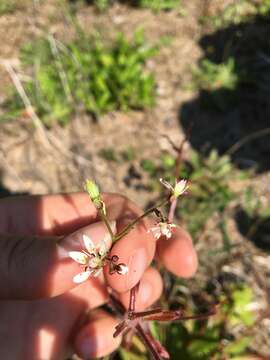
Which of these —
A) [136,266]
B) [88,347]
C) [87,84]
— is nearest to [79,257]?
[136,266]

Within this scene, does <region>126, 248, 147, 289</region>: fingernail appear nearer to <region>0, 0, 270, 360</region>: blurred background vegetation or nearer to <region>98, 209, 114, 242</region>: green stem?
<region>98, 209, 114, 242</region>: green stem

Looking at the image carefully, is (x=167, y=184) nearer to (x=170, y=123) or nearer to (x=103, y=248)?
(x=103, y=248)

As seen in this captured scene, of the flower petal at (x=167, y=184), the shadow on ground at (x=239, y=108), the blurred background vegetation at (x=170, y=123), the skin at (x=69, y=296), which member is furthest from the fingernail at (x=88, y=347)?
the shadow on ground at (x=239, y=108)

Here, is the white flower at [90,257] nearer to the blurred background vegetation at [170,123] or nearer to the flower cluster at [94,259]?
the flower cluster at [94,259]

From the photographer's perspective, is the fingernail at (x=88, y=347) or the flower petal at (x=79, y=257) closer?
the flower petal at (x=79, y=257)

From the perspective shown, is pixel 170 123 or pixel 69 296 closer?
pixel 69 296

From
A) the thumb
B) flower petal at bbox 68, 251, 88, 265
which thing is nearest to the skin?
the thumb
